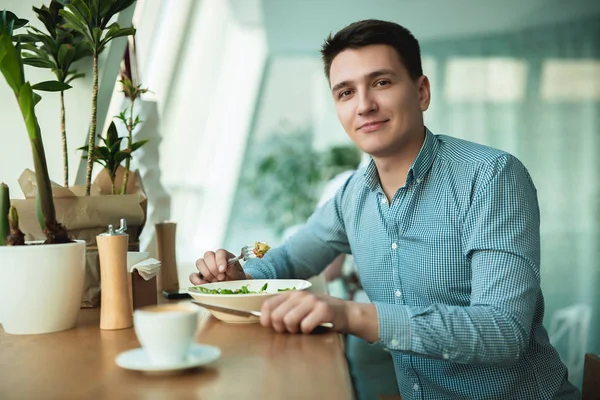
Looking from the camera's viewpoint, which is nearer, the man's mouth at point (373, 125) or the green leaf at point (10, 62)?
the green leaf at point (10, 62)

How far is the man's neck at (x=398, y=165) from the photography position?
5.24ft

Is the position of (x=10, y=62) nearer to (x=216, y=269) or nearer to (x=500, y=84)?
(x=216, y=269)

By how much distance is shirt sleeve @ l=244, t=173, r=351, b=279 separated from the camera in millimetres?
1795

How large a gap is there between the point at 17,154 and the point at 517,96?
12.1 ft

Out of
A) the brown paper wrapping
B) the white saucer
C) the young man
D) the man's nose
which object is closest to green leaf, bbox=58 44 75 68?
the brown paper wrapping

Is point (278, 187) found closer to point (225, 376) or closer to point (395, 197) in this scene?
point (395, 197)

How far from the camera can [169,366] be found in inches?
33.0

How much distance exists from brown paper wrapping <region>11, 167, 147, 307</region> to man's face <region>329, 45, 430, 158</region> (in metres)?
0.56

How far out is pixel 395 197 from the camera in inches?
61.1

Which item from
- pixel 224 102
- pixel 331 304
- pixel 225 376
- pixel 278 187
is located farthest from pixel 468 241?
pixel 278 187

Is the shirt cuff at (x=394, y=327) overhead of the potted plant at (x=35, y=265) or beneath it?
beneath

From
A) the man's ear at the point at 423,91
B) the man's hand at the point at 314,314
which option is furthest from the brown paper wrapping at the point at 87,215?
the man's ear at the point at 423,91

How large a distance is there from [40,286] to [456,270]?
2.78ft

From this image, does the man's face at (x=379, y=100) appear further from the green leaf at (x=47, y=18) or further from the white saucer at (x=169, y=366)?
the white saucer at (x=169, y=366)
